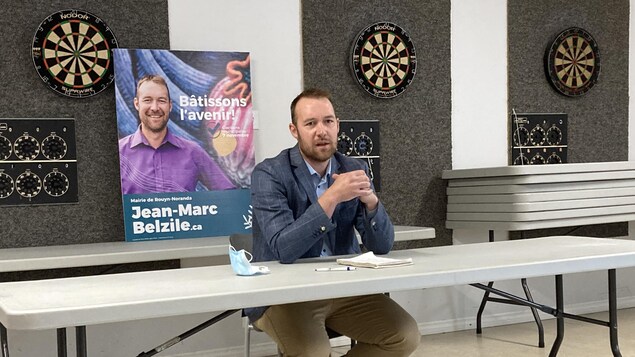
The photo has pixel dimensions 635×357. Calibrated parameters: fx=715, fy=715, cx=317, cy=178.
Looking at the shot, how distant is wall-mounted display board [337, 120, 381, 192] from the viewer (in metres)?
3.98

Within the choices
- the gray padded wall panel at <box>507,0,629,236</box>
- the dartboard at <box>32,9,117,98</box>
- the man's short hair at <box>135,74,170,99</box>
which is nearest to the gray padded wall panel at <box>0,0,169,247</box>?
the dartboard at <box>32,9,117,98</box>

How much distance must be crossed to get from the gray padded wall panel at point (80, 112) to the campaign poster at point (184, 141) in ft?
0.32

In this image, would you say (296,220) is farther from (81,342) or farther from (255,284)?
(81,342)

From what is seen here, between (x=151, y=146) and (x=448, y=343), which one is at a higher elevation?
(x=151, y=146)

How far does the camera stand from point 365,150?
4.05 meters

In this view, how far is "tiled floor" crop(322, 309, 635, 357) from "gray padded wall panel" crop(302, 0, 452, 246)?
59cm

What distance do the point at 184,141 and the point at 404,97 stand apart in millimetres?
1345

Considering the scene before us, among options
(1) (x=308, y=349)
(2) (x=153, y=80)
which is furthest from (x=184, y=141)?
(1) (x=308, y=349)

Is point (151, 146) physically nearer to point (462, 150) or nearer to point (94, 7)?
point (94, 7)

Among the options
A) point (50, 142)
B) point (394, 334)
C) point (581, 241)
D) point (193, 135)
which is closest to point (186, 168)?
point (193, 135)

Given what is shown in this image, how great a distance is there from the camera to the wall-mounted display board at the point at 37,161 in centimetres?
330

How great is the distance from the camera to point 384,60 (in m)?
4.09

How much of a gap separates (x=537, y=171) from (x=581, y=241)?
3.15 feet

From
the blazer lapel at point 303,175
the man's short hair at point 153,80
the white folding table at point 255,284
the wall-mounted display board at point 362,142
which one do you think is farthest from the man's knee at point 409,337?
the man's short hair at point 153,80
